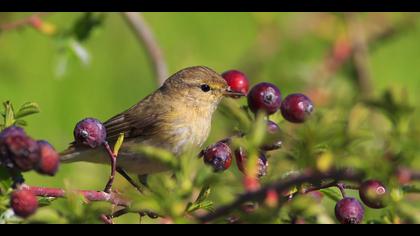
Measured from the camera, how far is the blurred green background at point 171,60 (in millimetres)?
7078

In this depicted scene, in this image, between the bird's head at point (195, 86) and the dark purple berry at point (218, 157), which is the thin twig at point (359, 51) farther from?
the dark purple berry at point (218, 157)

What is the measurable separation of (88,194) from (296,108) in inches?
42.2

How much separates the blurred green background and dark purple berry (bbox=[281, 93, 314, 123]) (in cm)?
216

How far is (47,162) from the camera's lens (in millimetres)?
2328

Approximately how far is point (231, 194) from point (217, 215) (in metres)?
0.08

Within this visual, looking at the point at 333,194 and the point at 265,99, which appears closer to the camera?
the point at 333,194

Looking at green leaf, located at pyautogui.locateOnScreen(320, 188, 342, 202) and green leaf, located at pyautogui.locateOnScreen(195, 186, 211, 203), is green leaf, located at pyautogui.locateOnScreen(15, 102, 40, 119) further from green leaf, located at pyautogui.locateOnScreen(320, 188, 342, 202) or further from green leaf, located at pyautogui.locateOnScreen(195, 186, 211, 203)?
green leaf, located at pyautogui.locateOnScreen(320, 188, 342, 202)

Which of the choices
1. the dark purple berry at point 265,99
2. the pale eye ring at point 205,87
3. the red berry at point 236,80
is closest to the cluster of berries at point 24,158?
the dark purple berry at point 265,99

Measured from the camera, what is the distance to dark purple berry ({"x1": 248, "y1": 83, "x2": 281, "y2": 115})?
3.40 m

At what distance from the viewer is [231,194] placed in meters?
2.09

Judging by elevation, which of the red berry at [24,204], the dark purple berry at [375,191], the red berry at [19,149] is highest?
the dark purple berry at [375,191]

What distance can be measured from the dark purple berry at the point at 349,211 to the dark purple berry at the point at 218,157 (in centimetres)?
49

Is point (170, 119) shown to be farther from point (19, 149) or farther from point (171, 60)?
point (171, 60)

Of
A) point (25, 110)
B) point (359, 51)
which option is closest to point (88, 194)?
point (25, 110)
